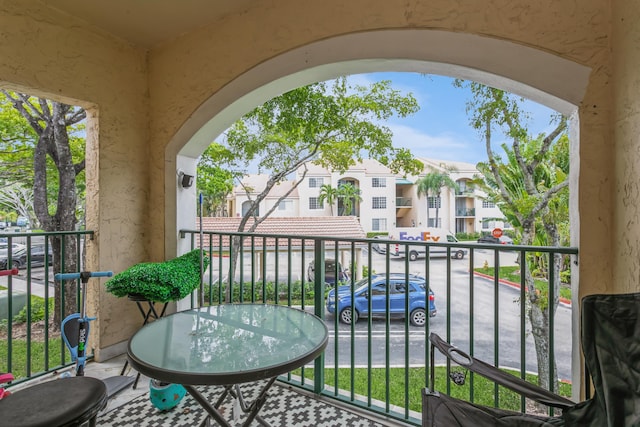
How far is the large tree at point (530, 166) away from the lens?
4648 millimetres

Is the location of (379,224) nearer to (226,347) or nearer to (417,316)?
(417,316)

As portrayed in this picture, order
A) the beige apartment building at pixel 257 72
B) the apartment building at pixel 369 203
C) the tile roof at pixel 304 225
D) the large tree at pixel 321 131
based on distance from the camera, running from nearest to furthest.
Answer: the beige apartment building at pixel 257 72 < the large tree at pixel 321 131 < the tile roof at pixel 304 225 < the apartment building at pixel 369 203

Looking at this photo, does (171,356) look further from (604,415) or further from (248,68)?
(248,68)

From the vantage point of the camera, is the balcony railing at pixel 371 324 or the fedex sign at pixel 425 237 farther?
the fedex sign at pixel 425 237

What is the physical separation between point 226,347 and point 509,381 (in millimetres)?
1081

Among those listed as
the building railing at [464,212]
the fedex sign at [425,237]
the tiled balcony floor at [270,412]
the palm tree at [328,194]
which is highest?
the palm tree at [328,194]

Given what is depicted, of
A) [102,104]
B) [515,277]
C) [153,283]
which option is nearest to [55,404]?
[153,283]

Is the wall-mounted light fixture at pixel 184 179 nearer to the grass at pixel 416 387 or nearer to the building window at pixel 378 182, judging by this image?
the grass at pixel 416 387

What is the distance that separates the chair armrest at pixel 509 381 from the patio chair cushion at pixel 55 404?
1.31m

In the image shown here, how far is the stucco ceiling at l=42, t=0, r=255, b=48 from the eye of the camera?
7.48 ft


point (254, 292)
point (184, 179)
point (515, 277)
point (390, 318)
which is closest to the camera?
point (254, 292)

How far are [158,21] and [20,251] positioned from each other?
11.8m

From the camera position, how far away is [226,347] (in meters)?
1.23

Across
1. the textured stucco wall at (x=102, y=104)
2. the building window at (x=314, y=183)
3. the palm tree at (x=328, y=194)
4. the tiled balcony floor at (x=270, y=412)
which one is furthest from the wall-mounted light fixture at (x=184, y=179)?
the building window at (x=314, y=183)
